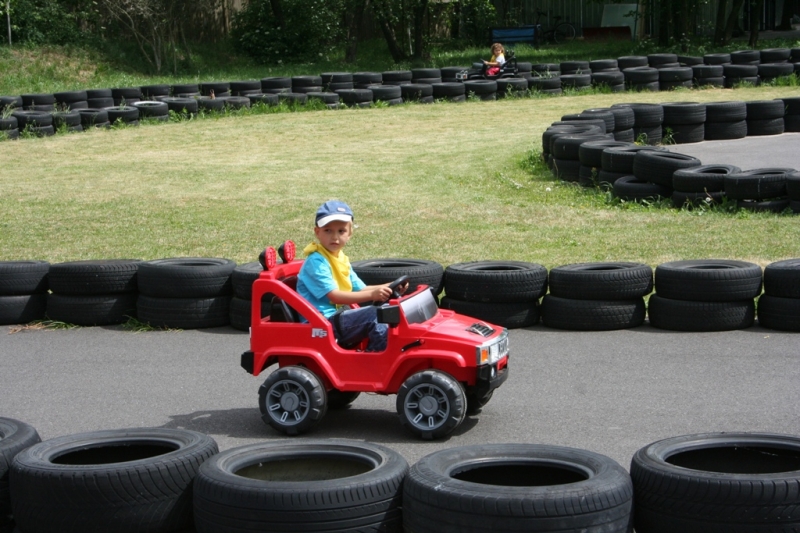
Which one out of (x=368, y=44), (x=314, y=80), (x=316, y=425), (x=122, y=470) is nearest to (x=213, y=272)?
(x=316, y=425)

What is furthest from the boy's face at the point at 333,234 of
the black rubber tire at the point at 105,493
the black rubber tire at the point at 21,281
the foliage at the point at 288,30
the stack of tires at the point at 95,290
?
the foliage at the point at 288,30

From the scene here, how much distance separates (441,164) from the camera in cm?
1758

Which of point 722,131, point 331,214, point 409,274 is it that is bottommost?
point 409,274

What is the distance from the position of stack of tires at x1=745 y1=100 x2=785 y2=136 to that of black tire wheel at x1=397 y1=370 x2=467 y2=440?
630 inches

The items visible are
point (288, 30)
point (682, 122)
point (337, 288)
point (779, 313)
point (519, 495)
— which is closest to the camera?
point (519, 495)

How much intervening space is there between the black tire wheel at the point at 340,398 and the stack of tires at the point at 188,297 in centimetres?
254

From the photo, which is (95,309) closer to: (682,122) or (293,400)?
(293,400)

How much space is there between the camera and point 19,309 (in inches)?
360

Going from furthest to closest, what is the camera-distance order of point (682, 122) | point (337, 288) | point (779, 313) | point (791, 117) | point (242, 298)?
1. point (791, 117)
2. point (682, 122)
3. point (242, 298)
4. point (779, 313)
5. point (337, 288)

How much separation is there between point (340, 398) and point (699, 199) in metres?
7.49

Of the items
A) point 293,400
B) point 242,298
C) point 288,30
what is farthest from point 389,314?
point 288,30

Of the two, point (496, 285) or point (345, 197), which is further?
point (345, 197)

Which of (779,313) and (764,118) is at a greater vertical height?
(764,118)

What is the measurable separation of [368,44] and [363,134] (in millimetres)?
19836
